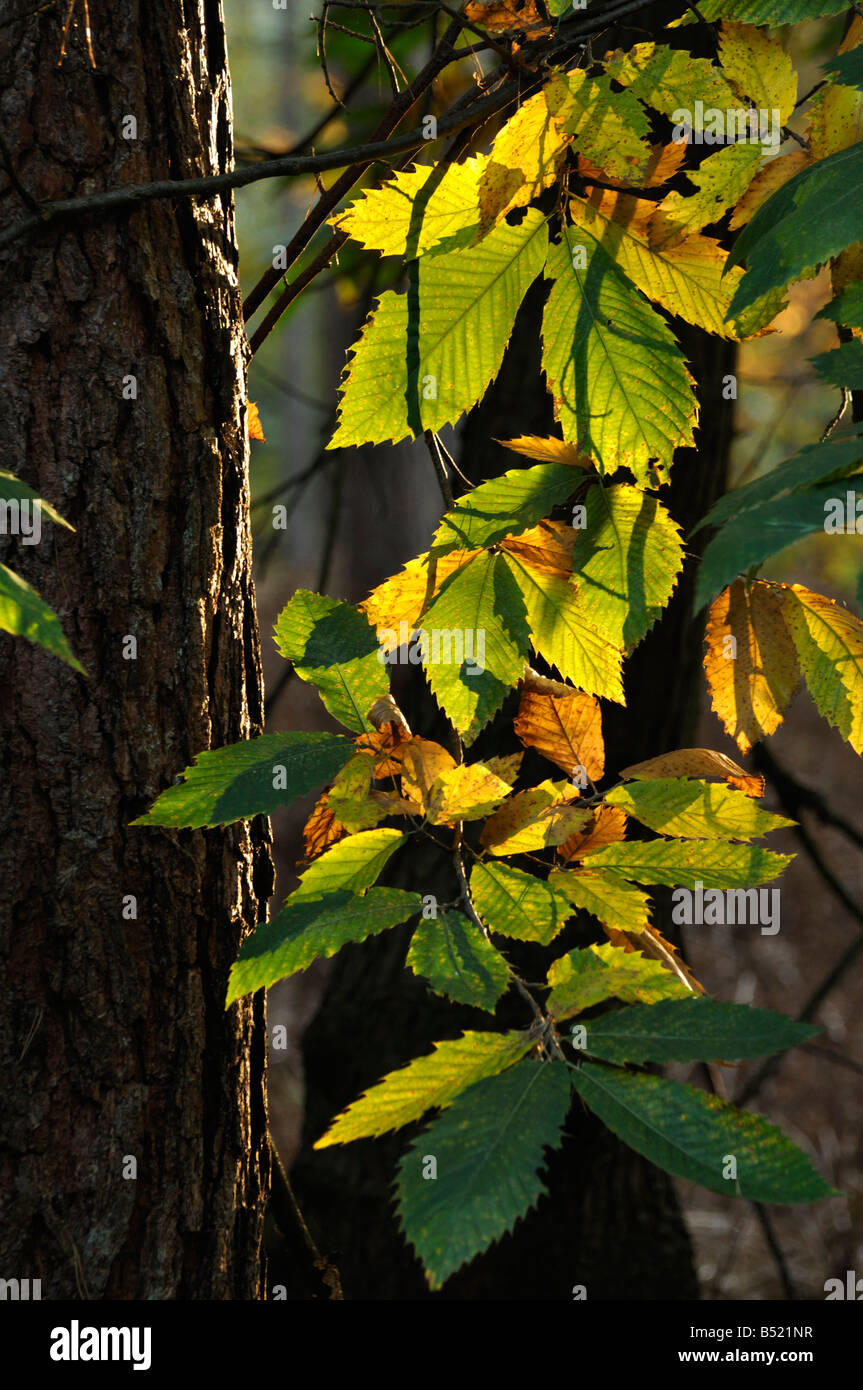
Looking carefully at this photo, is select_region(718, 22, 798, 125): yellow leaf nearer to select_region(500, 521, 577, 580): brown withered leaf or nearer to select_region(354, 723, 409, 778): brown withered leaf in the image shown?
select_region(500, 521, 577, 580): brown withered leaf

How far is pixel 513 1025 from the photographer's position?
6.73ft

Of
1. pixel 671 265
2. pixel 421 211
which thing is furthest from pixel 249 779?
pixel 671 265

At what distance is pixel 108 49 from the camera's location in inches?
41.3

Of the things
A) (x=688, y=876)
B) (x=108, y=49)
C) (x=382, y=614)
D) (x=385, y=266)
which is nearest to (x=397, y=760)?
(x=382, y=614)

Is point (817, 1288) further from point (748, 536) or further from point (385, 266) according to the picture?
point (748, 536)

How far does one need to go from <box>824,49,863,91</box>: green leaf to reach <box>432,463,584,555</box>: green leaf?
0.40 m

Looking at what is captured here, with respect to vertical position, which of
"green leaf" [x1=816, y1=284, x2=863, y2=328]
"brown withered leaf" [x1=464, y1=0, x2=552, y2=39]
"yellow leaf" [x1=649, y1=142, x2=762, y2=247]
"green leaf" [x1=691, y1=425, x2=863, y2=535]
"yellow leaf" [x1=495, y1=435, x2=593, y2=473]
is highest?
"brown withered leaf" [x1=464, y1=0, x2=552, y2=39]

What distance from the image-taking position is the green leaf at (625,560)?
99 cm

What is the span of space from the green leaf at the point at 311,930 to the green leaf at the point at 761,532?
0.39m

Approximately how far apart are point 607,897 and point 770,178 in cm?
72

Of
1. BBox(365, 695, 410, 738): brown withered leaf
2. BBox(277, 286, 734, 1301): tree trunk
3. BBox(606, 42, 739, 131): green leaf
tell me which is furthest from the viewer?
BBox(277, 286, 734, 1301): tree trunk

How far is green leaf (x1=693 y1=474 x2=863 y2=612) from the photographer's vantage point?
0.57m

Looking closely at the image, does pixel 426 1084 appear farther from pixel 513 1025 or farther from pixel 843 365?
pixel 513 1025

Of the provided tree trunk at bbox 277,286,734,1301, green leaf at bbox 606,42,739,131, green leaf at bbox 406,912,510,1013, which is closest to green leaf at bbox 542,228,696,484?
green leaf at bbox 606,42,739,131
